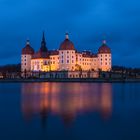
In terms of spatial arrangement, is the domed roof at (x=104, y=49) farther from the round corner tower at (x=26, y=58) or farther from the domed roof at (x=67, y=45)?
the round corner tower at (x=26, y=58)

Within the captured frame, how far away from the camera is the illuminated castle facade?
93.6 m

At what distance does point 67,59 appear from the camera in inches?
3661

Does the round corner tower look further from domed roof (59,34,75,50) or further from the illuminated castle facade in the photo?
domed roof (59,34,75,50)

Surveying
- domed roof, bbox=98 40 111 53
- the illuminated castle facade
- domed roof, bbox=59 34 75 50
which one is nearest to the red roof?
the illuminated castle facade

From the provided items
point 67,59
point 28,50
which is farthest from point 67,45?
point 28,50

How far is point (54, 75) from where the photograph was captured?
303ft

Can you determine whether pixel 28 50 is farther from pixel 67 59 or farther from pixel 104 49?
pixel 104 49

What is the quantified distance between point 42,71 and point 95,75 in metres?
14.3

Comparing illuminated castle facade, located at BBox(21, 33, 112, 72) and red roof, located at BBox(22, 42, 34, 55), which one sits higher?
red roof, located at BBox(22, 42, 34, 55)

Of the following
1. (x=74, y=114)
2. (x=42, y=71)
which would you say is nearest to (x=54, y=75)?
(x=42, y=71)

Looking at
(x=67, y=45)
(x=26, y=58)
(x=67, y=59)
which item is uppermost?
(x=67, y=45)

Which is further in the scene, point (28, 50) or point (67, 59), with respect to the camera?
point (28, 50)

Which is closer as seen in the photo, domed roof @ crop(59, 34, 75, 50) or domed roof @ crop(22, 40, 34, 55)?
domed roof @ crop(59, 34, 75, 50)

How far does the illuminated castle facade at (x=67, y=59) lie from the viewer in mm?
93625
